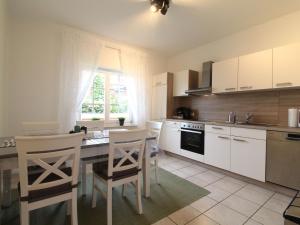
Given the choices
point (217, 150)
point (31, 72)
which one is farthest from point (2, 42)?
point (217, 150)

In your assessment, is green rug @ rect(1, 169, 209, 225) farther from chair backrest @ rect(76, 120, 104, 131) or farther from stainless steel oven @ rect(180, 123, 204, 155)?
stainless steel oven @ rect(180, 123, 204, 155)

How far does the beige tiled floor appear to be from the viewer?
1.69 m

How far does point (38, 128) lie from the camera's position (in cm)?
225

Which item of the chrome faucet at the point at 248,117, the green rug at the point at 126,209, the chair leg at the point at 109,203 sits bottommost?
the green rug at the point at 126,209

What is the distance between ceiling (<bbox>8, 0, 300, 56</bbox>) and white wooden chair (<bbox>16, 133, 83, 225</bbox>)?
212 cm

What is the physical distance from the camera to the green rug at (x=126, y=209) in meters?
1.65

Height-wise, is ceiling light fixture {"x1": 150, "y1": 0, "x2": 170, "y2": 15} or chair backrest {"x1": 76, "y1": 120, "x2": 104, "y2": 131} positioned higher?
ceiling light fixture {"x1": 150, "y1": 0, "x2": 170, "y2": 15}

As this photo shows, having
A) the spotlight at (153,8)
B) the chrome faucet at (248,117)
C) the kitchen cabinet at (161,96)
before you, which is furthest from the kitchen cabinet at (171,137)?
the spotlight at (153,8)

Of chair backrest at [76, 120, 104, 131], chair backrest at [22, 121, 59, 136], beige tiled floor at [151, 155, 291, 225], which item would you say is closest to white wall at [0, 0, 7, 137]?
chair backrest at [22, 121, 59, 136]

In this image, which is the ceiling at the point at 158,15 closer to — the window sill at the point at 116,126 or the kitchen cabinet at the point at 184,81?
the kitchen cabinet at the point at 184,81

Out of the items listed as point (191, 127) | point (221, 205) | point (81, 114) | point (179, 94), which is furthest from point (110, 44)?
point (221, 205)

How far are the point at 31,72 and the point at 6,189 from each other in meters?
1.90

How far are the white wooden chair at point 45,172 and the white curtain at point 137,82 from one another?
264 centimetres

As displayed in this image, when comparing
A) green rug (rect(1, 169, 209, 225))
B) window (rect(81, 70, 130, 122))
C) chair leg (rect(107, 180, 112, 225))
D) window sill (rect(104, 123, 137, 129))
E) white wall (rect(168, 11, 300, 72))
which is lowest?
green rug (rect(1, 169, 209, 225))
